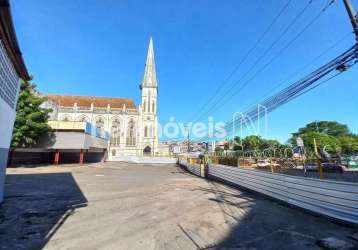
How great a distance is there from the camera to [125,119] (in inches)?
2803

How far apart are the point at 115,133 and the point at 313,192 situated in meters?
67.9

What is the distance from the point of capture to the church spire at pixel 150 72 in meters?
74.5

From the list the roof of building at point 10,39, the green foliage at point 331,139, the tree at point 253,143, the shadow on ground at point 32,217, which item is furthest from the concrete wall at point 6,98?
the tree at point 253,143

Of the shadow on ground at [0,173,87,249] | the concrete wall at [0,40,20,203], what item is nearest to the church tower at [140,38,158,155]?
the shadow on ground at [0,173,87,249]

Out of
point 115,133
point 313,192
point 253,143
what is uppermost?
point 115,133

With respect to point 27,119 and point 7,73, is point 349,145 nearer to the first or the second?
point 27,119

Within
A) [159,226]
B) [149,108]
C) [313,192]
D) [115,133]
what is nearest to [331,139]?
[149,108]

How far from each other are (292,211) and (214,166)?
11.2 metres

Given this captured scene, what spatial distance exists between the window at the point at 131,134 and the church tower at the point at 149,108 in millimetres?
2954

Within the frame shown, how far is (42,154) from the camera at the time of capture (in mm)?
37031

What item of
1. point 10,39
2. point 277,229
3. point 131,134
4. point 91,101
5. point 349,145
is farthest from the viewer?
point 91,101

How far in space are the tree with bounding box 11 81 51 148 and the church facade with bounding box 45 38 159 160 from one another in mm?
41997

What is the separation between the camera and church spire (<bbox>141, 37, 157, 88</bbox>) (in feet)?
244

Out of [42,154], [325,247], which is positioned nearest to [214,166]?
[325,247]
